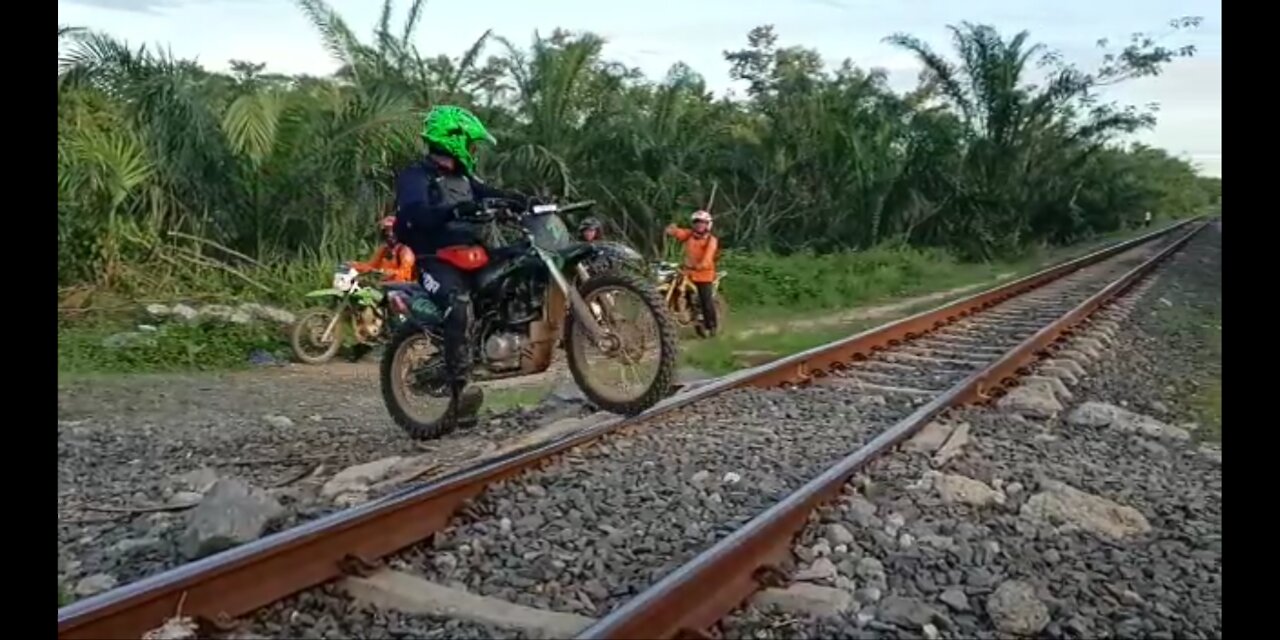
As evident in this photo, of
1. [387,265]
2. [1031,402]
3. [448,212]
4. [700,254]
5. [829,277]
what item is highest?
[448,212]

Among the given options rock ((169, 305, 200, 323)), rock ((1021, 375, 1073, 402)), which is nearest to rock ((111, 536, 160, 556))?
rock ((1021, 375, 1073, 402))

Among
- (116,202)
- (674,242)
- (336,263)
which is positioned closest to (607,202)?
(674,242)

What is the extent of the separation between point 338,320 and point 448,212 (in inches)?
194

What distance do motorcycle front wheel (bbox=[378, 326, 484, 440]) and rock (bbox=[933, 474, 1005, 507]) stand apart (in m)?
2.52

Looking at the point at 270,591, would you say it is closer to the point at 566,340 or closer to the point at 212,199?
the point at 566,340

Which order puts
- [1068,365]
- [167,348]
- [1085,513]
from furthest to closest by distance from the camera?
1. [167,348]
2. [1068,365]
3. [1085,513]

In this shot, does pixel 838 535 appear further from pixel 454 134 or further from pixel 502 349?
pixel 454 134

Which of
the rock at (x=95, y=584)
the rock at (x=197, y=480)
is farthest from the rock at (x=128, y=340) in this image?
the rock at (x=95, y=584)

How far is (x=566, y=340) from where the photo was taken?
21.7 feet

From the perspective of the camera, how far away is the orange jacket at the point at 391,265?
35.0ft

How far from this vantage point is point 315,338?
35.4 feet

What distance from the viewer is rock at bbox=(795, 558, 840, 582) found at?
423 centimetres

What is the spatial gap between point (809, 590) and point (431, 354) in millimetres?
3180

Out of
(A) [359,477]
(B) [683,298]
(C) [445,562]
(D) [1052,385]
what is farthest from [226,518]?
(B) [683,298]
